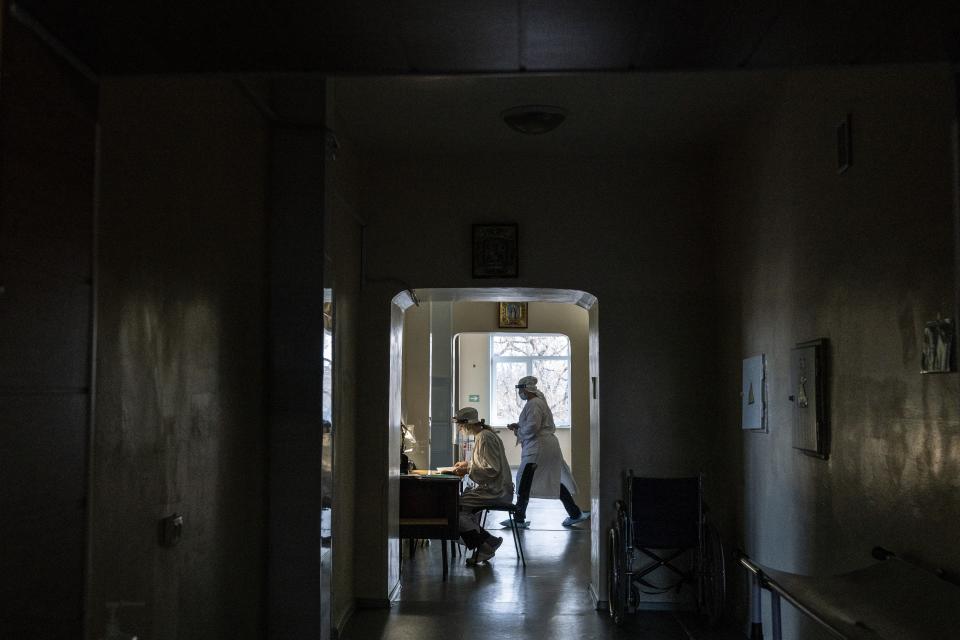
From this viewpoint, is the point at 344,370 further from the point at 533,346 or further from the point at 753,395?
the point at 533,346

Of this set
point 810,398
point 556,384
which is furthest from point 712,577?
point 556,384

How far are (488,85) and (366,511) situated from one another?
2819 mm

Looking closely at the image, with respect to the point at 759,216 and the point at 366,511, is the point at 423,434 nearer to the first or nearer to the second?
the point at 366,511

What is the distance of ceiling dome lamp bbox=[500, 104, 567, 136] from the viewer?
5277 millimetres

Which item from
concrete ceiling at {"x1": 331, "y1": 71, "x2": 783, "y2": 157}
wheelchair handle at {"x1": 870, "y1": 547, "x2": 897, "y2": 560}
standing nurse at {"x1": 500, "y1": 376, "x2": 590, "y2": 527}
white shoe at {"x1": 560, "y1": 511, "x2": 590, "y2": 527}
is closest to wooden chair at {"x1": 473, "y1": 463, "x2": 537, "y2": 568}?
standing nurse at {"x1": 500, "y1": 376, "x2": 590, "y2": 527}

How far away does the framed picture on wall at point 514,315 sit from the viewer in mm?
10945

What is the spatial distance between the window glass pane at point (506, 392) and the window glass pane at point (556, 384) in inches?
12.2

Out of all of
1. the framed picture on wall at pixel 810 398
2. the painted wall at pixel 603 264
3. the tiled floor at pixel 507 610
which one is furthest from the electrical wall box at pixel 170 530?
the painted wall at pixel 603 264

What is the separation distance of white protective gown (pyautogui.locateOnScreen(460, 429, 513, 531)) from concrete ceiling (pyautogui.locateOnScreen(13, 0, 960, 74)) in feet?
18.6

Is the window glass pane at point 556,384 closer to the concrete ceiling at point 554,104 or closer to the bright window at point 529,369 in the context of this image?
the bright window at point 529,369

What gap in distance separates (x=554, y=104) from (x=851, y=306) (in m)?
2.13

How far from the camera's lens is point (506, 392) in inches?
643

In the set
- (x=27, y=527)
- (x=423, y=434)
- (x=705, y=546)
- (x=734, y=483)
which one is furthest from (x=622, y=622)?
(x=423, y=434)

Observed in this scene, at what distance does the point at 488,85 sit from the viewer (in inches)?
195
